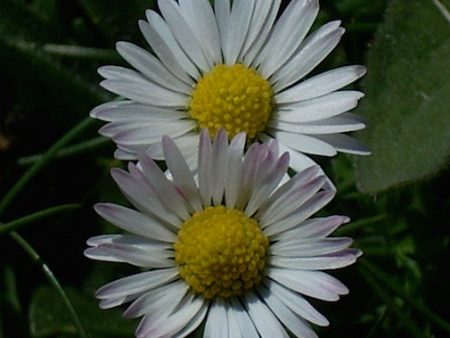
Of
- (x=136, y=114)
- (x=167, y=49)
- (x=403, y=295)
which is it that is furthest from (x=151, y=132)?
(x=403, y=295)

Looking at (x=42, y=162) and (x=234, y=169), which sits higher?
(x=42, y=162)

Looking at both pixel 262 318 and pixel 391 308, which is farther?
pixel 391 308

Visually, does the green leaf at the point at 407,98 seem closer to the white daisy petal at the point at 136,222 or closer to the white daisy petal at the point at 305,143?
the white daisy petal at the point at 305,143

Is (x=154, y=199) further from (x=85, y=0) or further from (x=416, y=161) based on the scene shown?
(x=85, y=0)

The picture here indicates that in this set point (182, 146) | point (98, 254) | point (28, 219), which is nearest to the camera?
point (98, 254)

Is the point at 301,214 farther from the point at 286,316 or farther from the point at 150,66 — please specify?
the point at 150,66

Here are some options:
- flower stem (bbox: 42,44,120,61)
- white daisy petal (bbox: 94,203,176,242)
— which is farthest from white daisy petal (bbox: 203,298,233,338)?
flower stem (bbox: 42,44,120,61)

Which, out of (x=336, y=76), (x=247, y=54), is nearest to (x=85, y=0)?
(x=247, y=54)
